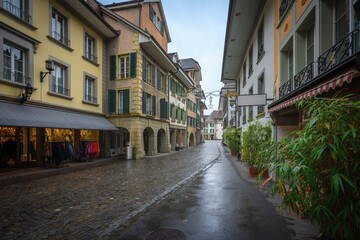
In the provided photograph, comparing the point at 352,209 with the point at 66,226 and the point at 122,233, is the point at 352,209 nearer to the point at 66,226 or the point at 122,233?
the point at 122,233

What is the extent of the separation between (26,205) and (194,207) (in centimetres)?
413

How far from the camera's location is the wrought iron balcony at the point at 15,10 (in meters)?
8.34

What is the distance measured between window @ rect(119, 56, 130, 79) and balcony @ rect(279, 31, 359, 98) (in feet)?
38.9

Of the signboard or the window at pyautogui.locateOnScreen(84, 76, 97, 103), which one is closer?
the signboard

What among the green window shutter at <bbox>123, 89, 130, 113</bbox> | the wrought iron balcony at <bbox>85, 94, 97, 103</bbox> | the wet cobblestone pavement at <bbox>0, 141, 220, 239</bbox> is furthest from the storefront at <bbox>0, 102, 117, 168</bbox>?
the green window shutter at <bbox>123, 89, 130, 113</bbox>

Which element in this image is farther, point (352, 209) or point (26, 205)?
point (26, 205)

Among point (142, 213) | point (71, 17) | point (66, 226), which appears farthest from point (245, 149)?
point (71, 17)

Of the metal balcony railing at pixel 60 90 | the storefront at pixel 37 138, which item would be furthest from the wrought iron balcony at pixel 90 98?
the storefront at pixel 37 138

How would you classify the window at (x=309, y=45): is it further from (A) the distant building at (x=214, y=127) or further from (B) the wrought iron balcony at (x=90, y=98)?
(A) the distant building at (x=214, y=127)

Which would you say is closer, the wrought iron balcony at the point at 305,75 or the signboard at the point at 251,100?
the wrought iron balcony at the point at 305,75

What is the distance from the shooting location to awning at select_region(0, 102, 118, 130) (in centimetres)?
764

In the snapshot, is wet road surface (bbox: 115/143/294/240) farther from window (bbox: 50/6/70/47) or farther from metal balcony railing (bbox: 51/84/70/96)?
window (bbox: 50/6/70/47)

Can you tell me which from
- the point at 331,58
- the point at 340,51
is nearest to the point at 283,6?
the point at 340,51

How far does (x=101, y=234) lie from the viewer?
3.36 meters
